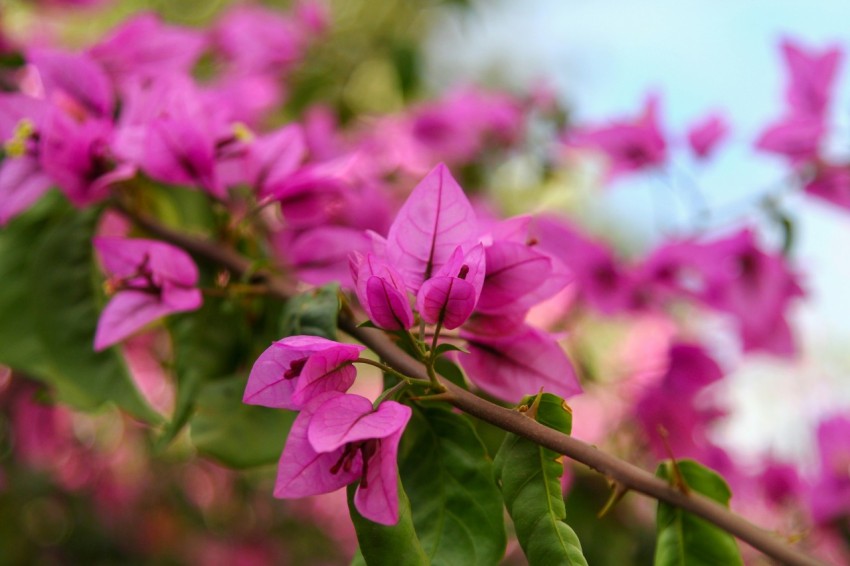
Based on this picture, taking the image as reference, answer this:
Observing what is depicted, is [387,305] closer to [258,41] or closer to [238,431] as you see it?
[238,431]

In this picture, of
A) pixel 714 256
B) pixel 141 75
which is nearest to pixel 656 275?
pixel 714 256

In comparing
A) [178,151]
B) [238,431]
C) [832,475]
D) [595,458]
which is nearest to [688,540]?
[595,458]

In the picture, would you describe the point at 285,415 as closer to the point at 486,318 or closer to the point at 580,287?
the point at 486,318

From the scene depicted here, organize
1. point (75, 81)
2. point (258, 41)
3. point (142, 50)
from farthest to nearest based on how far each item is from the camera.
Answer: point (258, 41)
point (142, 50)
point (75, 81)

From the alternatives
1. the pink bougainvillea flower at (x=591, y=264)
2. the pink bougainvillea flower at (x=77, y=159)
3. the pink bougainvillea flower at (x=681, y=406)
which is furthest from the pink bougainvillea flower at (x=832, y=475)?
the pink bougainvillea flower at (x=77, y=159)

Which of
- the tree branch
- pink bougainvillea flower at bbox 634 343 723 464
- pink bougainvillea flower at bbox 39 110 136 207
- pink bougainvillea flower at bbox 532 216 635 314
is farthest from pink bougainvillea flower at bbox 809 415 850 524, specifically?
pink bougainvillea flower at bbox 39 110 136 207

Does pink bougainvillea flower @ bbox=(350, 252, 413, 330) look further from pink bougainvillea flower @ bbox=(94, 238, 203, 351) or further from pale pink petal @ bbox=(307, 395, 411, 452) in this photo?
pink bougainvillea flower @ bbox=(94, 238, 203, 351)
